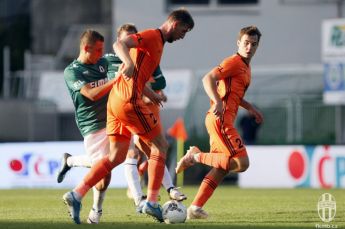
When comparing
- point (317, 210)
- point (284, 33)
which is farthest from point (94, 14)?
point (317, 210)

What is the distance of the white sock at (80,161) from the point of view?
46.2ft

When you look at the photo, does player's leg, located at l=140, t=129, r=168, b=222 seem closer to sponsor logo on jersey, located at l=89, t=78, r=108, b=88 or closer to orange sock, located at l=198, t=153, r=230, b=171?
orange sock, located at l=198, t=153, r=230, b=171

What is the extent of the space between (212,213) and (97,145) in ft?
5.92

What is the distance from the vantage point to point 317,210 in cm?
1511

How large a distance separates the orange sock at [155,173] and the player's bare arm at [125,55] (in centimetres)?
101

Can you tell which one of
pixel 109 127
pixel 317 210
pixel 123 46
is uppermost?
pixel 123 46

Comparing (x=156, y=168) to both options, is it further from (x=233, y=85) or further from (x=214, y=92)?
(x=233, y=85)

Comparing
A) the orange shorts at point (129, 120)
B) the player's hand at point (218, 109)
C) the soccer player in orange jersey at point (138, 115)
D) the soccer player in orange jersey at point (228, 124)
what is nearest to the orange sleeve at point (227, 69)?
the soccer player in orange jersey at point (228, 124)

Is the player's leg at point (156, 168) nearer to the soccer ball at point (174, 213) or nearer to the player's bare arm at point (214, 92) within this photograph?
the soccer ball at point (174, 213)

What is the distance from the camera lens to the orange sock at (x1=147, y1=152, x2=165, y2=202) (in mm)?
12852

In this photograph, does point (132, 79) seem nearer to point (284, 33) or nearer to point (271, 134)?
point (271, 134)

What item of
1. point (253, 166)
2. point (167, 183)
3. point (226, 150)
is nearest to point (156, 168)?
point (226, 150)

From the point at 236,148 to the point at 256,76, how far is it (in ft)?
58.2

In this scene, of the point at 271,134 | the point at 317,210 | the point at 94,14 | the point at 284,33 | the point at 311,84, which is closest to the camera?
the point at 317,210
